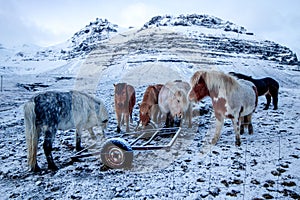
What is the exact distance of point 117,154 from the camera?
4344 mm

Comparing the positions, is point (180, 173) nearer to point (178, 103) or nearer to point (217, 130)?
point (217, 130)

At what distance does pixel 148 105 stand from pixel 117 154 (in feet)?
7.22

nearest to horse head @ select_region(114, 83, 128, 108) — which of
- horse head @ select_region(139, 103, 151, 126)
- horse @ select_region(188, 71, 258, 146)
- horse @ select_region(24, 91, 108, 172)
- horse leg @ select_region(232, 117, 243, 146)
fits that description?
horse head @ select_region(139, 103, 151, 126)

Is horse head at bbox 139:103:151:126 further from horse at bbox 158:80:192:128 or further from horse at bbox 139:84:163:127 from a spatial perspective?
horse at bbox 158:80:192:128

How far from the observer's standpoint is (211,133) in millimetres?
6629

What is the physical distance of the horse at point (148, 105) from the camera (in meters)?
6.05

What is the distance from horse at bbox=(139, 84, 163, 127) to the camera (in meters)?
6.05

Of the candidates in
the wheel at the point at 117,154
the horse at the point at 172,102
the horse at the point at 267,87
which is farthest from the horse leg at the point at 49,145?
the horse at the point at 267,87

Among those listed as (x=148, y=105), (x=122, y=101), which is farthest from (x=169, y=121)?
(x=122, y=101)

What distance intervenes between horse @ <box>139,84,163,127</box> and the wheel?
1771 mm

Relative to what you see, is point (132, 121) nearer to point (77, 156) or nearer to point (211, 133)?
point (211, 133)

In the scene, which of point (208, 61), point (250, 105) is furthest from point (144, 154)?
point (208, 61)

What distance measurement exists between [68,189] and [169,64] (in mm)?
29654

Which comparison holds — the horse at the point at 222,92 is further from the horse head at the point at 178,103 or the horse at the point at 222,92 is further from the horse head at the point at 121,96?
the horse head at the point at 121,96
